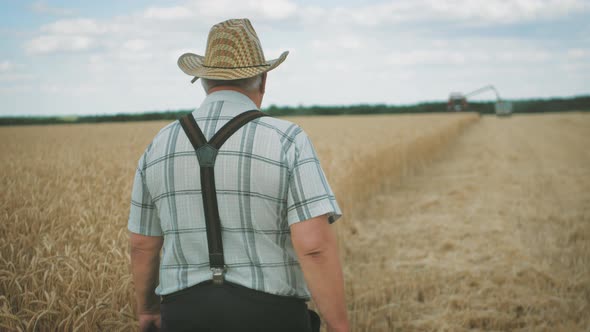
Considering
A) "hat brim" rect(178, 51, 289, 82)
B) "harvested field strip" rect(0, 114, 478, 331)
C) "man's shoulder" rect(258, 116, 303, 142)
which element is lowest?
"harvested field strip" rect(0, 114, 478, 331)

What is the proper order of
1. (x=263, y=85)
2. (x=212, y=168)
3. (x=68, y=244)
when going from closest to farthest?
(x=212, y=168) < (x=263, y=85) < (x=68, y=244)

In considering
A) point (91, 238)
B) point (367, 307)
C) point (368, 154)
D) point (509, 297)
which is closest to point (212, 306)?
point (91, 238)

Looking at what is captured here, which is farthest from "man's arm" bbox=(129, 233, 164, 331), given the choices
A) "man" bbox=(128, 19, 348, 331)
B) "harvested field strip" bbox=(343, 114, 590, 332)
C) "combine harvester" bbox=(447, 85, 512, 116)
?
"combine harvester" bbox=(447, 85, 512, 116)

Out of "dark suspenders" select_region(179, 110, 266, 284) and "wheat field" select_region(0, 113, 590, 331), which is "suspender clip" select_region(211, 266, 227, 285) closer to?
"dark suspenders" select_region(179, 110, 266, 284)

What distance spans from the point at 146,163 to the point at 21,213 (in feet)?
9.15

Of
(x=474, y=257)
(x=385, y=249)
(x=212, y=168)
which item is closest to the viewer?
(x=212, y=168)

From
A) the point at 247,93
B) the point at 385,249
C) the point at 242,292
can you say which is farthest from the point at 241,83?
the point at 385,249

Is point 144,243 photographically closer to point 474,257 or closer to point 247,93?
point 247,93

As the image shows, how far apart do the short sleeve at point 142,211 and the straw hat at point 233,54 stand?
1.43 feet

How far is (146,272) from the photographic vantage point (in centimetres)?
190

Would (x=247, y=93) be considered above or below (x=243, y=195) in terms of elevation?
above

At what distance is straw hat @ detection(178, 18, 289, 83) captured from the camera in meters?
1.66

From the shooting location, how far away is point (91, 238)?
320 cm

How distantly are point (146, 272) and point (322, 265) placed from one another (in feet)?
2.44
